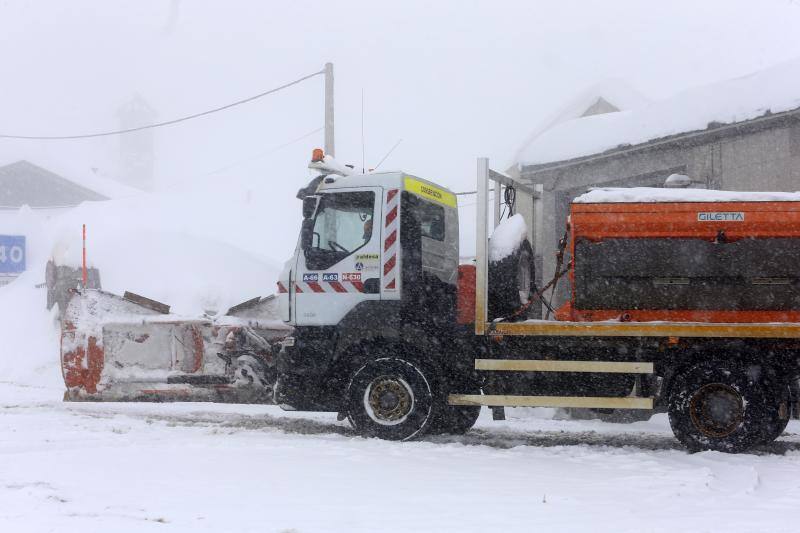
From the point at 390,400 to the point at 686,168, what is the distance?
7.13m

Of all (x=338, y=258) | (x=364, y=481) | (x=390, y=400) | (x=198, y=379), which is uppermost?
(x=338, y=258)

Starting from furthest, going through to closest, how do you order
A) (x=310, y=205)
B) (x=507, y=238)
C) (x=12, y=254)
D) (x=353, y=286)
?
(x=12, y=254) < (x=310, y=205) < (x=353, y=286) < (x=507, y=238)

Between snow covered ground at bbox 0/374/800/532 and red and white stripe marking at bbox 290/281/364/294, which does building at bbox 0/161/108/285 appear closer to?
red and white stripe marking at bbox 290/281/364/294

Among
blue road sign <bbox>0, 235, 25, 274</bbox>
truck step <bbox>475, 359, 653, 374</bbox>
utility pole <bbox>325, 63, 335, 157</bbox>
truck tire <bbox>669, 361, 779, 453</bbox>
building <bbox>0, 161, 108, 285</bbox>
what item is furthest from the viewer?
building <bbox>0, 161, 108, 285</bbox>

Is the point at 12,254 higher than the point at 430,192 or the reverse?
higher

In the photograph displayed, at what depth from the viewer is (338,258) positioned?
8250 mm

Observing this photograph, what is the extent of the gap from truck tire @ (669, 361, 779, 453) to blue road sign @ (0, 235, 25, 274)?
1032 inches

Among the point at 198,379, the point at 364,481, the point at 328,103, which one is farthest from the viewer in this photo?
the point at 328,103

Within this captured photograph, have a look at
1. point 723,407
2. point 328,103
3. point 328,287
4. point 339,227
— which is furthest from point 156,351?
point 328,103

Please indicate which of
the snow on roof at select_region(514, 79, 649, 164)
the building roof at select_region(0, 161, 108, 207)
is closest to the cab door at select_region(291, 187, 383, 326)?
the snow on roof at select_region(514, 79, 649, 164)

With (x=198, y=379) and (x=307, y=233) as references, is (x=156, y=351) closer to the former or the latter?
(x=198, y=379)

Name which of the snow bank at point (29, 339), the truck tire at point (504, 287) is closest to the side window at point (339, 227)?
the truck tire at point (504, 287)

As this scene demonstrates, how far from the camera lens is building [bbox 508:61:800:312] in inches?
450

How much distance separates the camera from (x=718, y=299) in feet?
23.8
